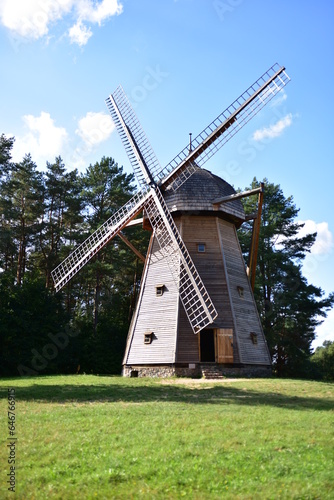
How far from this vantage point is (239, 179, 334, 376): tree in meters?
35.3

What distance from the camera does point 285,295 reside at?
35.0 m

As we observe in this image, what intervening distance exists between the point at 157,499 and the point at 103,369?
26.5 m

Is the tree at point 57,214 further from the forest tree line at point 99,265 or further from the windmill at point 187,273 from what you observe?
the windmill at point 187,273

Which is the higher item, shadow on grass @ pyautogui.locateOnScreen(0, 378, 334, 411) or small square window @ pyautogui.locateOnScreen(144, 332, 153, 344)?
small square window @ pyautogui.locateOnScreen(144, 332, 153, 344)

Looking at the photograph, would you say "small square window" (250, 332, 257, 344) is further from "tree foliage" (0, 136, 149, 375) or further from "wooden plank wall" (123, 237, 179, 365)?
"tree foliage" (0, 136, 149, 375)

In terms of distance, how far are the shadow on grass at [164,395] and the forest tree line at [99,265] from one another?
14256 millimetres

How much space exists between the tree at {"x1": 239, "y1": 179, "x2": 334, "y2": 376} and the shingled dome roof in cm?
1242

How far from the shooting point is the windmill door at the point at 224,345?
21.5 m

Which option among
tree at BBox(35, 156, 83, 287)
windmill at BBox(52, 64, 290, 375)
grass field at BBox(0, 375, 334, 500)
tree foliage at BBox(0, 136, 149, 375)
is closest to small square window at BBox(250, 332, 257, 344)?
windmill at BBox(52, 64, 290, 375)

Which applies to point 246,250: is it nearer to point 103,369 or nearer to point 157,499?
point 103,369
